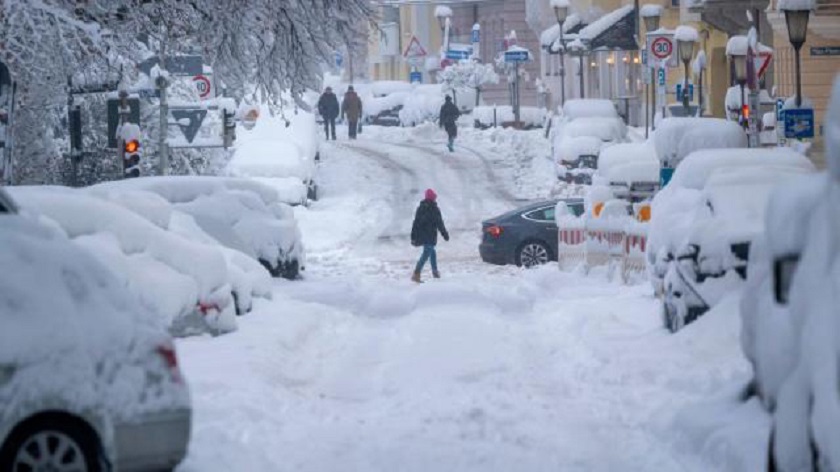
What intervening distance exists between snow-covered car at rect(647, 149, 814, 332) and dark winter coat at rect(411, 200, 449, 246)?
36.7 ft

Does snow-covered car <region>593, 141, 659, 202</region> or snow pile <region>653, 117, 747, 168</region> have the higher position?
snow pile <region>653, 117, 747, 168</region>

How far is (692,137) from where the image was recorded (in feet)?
77.1

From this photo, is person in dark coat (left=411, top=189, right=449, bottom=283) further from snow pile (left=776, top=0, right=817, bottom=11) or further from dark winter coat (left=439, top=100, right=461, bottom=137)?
dark winter coat (left=439, top=100, right=461, bottom=137)

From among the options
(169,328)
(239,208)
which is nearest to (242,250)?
(239,208)

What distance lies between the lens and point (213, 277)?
58.1 ft

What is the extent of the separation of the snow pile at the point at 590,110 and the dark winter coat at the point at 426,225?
61.0 ft

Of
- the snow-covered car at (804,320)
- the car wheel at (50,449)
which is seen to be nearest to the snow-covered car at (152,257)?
the car wheel at (50,449)

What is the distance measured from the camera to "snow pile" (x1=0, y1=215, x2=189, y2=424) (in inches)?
347

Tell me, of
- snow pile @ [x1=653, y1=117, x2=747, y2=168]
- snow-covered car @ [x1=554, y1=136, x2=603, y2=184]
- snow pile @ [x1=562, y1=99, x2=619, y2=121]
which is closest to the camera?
snow pile @ [x1=653, y1=117, x2=747, y2=168]

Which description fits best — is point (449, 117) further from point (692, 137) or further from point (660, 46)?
point (692, 137)

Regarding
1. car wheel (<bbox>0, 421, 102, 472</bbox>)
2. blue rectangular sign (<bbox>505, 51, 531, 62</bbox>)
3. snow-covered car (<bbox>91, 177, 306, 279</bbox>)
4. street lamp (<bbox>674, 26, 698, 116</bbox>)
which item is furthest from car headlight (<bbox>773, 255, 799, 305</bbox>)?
blue rectangular sign (<bbox>505, 51, 531, 62</bbox>)

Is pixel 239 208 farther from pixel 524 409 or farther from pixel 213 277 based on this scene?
pixel 524 409

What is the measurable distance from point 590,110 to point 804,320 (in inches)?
1631

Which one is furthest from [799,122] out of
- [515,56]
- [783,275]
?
[515,56]
